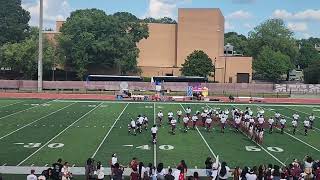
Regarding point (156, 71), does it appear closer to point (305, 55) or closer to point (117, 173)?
point (305, 55)

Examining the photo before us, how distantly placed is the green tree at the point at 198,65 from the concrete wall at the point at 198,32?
4.51 m

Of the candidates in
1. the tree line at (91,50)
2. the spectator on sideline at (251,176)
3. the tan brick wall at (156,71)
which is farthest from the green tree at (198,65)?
the spectator on sideline at (251,176)

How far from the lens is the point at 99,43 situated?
70.3 m

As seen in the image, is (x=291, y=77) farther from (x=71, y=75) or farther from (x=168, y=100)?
(x=168, y=100)

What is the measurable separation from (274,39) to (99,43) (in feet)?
136

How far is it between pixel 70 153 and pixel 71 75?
5629 centimetres

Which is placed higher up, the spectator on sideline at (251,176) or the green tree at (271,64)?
the green tree at (271,64)

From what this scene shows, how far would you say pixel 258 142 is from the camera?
24.4 metres

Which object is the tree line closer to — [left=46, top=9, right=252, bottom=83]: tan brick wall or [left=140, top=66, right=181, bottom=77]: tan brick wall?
[left=140, top=66, right=181, bottom=77]: tan brick wall

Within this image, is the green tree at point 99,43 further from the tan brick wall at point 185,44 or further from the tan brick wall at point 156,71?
the tan brick wall at point 185,44

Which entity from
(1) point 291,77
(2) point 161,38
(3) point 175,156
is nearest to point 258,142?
(3) point 175,156

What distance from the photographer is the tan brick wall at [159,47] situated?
262 ft

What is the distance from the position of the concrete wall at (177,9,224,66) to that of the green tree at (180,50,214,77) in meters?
4.51

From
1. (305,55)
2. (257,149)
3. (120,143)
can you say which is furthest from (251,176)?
(305,55)
